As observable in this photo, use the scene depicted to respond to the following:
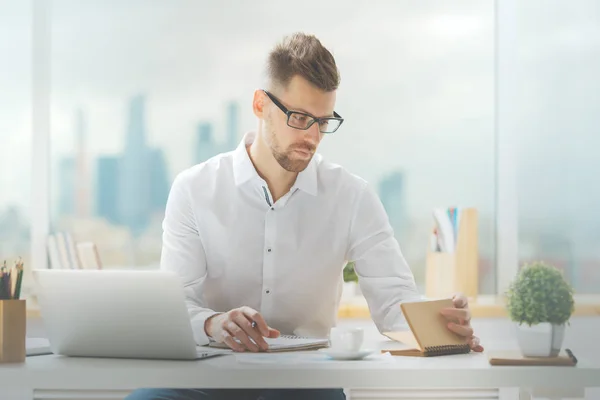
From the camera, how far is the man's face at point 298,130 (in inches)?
87.5

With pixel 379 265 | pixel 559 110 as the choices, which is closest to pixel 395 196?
pixel 559 110

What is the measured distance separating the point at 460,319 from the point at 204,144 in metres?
2.15

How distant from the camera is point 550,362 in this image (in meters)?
1.45

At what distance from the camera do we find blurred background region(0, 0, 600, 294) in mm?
3582

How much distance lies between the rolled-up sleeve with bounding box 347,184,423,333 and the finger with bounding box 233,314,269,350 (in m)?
0.54

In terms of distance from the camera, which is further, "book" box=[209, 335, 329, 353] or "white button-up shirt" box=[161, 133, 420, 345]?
"white button-up shirt" box=[161, 133, 420, 345]

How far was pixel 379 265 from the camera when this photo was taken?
225 centimetres

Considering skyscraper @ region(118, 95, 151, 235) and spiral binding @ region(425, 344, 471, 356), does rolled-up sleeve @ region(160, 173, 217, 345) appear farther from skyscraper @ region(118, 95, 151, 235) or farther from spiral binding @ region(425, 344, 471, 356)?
skyscraper @ region(118, 95, 151, 235)

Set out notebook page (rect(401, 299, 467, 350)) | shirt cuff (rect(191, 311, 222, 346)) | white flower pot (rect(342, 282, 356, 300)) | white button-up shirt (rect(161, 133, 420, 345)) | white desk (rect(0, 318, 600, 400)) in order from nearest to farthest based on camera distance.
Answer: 1. white desk (rect(0, 318, 600, 400))
2. notebook page (rect(401, 299, 467, 350))
3. shirt cuff (rect(191, 311, 222, 346))
4. white button-up shirt (rect(161, 133, 420, 345))
5. white flower pot (rect(342, 282, 356, 300))

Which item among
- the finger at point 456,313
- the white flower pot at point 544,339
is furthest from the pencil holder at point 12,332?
the white flower pot at point 544,339

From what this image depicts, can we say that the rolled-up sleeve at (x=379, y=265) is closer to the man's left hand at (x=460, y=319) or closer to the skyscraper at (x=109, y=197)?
the man's left hand at (x=460, y=319)

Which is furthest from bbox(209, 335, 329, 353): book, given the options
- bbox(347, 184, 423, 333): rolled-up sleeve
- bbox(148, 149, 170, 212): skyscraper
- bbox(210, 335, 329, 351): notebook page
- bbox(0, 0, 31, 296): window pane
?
bbox(0, 0, 31, 296): window pane

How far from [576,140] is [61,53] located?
237 cm

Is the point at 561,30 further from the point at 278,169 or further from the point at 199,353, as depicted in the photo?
the point at 199,353
